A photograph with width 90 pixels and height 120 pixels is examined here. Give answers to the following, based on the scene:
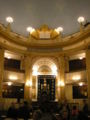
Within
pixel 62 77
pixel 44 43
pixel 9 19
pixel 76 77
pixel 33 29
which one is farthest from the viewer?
pixel 33 29

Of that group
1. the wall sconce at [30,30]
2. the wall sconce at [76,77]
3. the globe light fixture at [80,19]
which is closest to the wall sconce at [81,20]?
the globe light fixture at [80,19]

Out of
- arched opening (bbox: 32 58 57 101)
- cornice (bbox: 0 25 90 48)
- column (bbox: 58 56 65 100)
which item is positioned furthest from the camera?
arched opening (bbox: 32 58 57 101)

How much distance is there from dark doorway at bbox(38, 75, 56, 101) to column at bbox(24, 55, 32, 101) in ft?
4.02

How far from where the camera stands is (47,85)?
63.2 ft

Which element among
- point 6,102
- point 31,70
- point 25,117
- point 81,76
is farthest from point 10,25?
point 25,117

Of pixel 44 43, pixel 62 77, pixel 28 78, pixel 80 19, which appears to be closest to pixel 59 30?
pixel 44 43

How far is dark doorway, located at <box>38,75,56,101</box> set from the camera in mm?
18906

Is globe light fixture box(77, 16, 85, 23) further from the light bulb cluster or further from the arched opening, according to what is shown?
the arched opening

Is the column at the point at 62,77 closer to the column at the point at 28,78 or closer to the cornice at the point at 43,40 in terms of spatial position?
the cornice at the point at 43,40

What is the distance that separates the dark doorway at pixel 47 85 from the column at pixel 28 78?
122 centimetres

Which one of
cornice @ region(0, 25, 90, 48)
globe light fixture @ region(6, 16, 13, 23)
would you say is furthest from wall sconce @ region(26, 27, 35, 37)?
globe light fixture @ region(6, 16, 13, 23)

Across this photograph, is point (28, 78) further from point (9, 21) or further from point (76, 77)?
point (9, 21)

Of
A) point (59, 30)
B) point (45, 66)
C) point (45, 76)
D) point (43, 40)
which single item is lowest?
point (45, 76)

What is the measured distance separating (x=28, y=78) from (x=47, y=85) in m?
2.34
